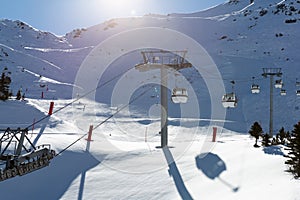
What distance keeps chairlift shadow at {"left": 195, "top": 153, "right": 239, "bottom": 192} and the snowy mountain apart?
4 centimetres

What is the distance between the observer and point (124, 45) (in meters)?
74.9

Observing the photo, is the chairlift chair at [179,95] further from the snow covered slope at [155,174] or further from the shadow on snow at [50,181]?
the shadow on snow at [50,181]

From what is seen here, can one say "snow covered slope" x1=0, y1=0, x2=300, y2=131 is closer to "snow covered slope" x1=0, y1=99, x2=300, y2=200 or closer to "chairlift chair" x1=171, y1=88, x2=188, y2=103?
"chairlift chair" x1=171, y1=88, x2=188, y2=103

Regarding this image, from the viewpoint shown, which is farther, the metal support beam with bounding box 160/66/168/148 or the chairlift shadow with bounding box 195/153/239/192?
the metal support beam with bounding box 160/66/168/148

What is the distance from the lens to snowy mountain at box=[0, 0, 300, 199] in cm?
1003

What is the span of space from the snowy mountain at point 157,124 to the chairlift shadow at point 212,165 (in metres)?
0.04

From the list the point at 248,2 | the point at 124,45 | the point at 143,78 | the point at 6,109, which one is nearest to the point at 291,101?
the point at 143,78

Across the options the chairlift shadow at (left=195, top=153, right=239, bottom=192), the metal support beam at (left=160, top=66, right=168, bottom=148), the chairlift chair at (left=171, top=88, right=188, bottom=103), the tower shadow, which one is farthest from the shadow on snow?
the metal support beam at (left=160, top=66, right=168, bottom=148)

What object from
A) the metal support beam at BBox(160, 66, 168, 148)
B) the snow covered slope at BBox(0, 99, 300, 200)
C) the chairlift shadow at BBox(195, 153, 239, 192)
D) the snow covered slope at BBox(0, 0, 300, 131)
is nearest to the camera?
the snow covered slope at BBox(0, 99, 300, 200)

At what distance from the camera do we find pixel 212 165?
40.6 ft

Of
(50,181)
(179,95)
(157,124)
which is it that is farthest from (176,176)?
(157,124)

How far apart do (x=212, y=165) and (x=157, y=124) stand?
14.1m

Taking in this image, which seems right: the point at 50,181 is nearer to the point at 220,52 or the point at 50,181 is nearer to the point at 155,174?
the point at 155,174

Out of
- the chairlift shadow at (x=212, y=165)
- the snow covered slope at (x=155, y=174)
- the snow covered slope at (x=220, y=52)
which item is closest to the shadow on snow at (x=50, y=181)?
the snow covered slope at (x=155, y=174)
